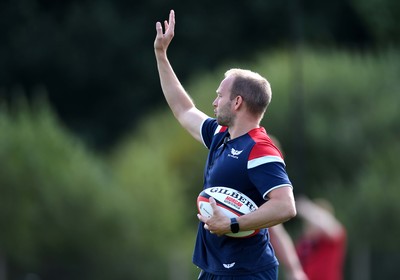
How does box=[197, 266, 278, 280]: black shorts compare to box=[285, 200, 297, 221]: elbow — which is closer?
box=[285, 200, 297, 221]: elbow

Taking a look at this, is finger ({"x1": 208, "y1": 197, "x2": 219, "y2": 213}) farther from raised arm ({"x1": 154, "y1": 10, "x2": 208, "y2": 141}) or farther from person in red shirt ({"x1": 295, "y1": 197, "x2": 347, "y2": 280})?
person in red shirt ({"x1": 295, "y1": 197, "x2": 347, "y2": 280})

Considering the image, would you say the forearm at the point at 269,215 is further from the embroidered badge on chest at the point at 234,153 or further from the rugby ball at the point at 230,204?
the embroidered badge on chest at the point at 234,153

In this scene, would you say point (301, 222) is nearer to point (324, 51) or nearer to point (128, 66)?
point (324, 51)

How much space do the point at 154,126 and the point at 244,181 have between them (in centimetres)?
1980

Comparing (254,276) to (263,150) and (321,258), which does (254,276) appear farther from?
(321,258)

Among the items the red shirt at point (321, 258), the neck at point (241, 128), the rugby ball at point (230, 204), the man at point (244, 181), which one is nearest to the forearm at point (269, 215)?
the man at point (244, 181)

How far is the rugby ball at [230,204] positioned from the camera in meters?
5.70

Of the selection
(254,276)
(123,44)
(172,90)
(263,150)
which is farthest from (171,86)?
(123,44)

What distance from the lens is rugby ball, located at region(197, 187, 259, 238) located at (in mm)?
5699

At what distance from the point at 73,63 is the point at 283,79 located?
41.0 ft

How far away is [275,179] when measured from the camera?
18.4 ft

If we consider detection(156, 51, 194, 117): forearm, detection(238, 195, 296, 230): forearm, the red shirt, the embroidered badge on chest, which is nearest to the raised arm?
detection(156, 51, 194, 117): forearm

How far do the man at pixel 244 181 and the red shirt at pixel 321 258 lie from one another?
511 cm

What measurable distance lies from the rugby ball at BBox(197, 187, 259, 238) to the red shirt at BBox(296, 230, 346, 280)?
17.6 ft
